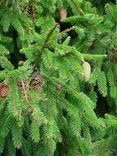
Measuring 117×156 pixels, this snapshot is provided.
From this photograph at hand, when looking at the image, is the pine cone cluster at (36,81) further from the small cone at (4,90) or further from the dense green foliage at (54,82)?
the small cone at (4,90)

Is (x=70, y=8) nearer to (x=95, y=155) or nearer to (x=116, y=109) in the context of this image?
(x=116, y=109)

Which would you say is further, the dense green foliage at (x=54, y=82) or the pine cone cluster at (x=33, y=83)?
the pine cone cluster at (x=33, y=83)

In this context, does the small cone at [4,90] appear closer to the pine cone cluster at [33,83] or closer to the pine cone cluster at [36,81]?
the pine cone cluster at [33,83]

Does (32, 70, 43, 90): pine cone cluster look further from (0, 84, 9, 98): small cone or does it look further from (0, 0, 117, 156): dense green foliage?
(0, 84, 9, 98): small cone

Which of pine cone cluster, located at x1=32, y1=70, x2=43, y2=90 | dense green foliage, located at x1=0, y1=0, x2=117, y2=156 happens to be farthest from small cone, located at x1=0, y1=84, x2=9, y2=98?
pine cone cluster, located at x1=32, y1=70, x2=43, y2=90

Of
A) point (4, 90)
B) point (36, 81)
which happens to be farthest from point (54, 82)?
point (4, 90)

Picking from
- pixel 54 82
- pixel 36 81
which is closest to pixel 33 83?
pixel 36 81

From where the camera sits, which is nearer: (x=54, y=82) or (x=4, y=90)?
(x=4, y=90)

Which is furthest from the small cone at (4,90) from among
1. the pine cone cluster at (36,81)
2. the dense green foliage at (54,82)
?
the pine cone cluster at (36,81)

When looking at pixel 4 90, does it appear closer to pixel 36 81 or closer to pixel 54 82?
pixel 36 81
